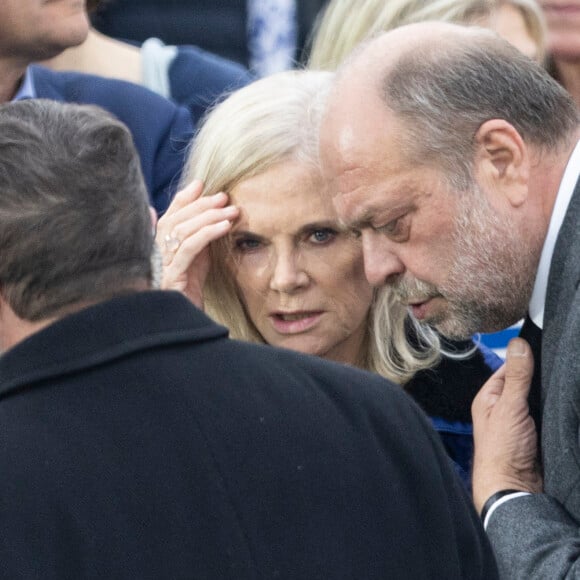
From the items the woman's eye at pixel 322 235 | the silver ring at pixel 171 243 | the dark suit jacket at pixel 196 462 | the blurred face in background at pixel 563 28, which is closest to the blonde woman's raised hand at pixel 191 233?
the silver ring at pixel 171 243

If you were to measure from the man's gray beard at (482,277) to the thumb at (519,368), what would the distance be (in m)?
0.05

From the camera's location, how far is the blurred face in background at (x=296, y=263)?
2.95 metres

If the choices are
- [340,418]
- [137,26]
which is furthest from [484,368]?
[137,26]

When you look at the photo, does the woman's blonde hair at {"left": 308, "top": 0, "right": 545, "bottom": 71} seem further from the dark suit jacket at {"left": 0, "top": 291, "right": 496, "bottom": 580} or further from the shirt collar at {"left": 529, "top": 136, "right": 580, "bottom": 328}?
the dark suit jacket at {"left": 0, "top": 291, "right": 496, "bottom": 580}

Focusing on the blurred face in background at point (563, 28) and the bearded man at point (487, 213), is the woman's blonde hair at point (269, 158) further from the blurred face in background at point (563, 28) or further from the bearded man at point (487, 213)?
the blurred face in background at point (563, 28)

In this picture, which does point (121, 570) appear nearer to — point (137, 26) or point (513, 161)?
point (513, 161)

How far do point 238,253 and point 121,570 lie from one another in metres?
1.46

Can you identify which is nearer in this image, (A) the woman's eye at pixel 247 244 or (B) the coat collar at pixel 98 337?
(B) the coat collar at pixel 98 337

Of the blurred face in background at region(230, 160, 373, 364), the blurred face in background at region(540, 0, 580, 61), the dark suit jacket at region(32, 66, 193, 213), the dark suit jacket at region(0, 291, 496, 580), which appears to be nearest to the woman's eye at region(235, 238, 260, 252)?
the blurred face in background at region(230, 160, 373, 364)

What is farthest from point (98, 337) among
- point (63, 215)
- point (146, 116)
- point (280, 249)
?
point (146, 116)

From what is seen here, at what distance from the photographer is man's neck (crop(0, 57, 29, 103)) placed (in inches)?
132

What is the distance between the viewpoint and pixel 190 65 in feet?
12.4

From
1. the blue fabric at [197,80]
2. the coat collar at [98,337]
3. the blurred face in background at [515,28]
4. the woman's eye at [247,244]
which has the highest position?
the coat collar at [98,337]

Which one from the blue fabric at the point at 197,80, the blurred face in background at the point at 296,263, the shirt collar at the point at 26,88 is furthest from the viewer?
the blue fabric at the point at 197,80
